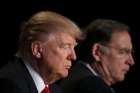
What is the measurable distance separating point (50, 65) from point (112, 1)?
6.40 ft

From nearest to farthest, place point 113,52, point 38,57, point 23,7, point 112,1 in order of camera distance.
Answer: point 38,57, point 113,52, point 23,7, point 112,1

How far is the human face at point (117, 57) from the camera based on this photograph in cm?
382

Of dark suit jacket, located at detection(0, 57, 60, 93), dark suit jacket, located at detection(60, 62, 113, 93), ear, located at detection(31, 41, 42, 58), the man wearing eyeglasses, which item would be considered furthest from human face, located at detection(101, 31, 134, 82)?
dark suit jacket, located at detection(0, 57, 60, 93)

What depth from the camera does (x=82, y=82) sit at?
3.40 metres

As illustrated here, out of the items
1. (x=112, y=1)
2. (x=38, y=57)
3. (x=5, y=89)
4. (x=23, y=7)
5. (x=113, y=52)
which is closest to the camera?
(x=5, y=89)

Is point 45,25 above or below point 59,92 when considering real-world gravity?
above

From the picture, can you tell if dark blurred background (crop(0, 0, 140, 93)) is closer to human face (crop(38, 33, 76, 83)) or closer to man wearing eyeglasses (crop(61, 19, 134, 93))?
man wearing eyeglasses (crop(61, 19, 134, 93))

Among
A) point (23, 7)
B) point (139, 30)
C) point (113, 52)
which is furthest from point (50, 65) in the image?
point (139, 30)

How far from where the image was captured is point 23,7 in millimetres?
4664

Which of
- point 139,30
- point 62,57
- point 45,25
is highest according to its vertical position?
point 45,25

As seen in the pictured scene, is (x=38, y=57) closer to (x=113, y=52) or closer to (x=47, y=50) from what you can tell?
(x=47, y=50)

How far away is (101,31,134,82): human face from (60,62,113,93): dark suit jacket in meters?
0.27

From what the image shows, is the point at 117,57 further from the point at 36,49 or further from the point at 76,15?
the point at 76,15

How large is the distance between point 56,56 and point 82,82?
0.30m
